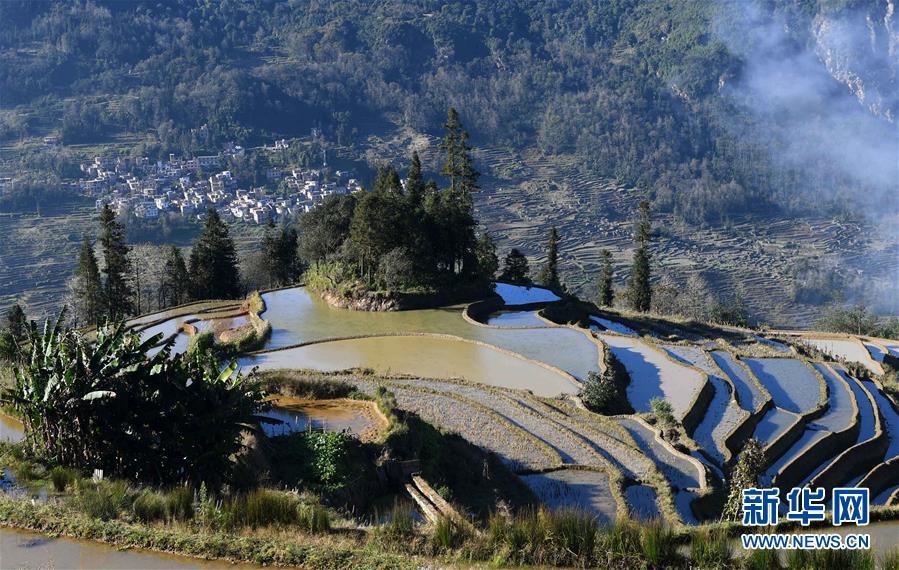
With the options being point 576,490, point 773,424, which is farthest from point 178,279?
point 576,490

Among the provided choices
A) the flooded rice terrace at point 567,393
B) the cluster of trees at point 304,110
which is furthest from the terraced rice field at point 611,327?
the cluster of trees at point 304,110

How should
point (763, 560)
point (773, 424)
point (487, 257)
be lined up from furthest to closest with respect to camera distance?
point (487, 257) → point (773, 424) → point (763, 560)

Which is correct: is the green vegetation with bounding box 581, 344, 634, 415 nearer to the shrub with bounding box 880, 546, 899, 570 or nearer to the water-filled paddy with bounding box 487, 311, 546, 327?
the water-filled paddy with bounding box 487, 311, 546, 327

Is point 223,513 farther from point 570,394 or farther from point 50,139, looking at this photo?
point 50,139

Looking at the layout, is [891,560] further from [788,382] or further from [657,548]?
[788,382]

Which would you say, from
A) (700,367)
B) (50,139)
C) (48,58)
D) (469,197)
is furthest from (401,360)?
(48,58)

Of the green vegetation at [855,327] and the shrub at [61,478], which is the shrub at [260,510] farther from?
the green vegetation at [855,327]
